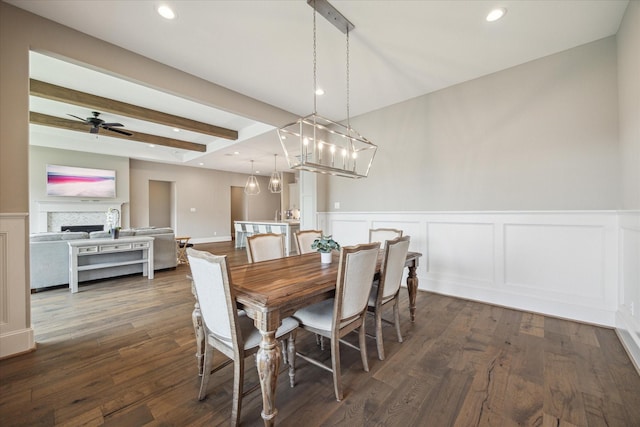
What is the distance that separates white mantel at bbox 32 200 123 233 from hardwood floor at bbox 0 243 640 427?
196 inches

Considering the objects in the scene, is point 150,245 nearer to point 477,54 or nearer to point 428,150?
point 428,150

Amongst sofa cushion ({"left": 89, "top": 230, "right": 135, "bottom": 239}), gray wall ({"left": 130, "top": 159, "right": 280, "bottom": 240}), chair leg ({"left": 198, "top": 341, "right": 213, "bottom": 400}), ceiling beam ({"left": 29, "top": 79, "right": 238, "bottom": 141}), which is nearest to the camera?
chair leg ({"left": 198, "top": 341, "right": 213, "bottom": 400})

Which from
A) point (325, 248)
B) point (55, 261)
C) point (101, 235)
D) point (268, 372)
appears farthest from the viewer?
point (101, 235)

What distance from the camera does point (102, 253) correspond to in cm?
399

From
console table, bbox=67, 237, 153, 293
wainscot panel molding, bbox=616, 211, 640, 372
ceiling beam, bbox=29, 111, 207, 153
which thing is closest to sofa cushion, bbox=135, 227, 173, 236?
console table, bbox=67, 237, 153, 293

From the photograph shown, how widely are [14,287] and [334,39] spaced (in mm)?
3488

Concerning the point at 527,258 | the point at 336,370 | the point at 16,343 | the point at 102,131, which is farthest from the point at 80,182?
the point at 527,258

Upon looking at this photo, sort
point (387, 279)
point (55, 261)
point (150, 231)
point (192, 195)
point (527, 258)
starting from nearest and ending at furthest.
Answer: point (387, 279) → point (527, 258) → point (55, 261) → point (150, 231) → point (192, 195)

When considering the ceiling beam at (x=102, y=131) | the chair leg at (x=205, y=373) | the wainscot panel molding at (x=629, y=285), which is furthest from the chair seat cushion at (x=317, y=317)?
the ceiling beam at (x=102, y=131)

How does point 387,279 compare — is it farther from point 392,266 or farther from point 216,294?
point 216,294

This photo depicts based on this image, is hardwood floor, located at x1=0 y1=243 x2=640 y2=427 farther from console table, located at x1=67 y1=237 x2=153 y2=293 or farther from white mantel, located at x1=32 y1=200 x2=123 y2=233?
white mantel, located at x1=32 y1=200 x2=123 y2=233

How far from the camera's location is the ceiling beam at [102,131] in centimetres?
459

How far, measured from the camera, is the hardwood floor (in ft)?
4.64

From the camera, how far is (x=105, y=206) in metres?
6.89
